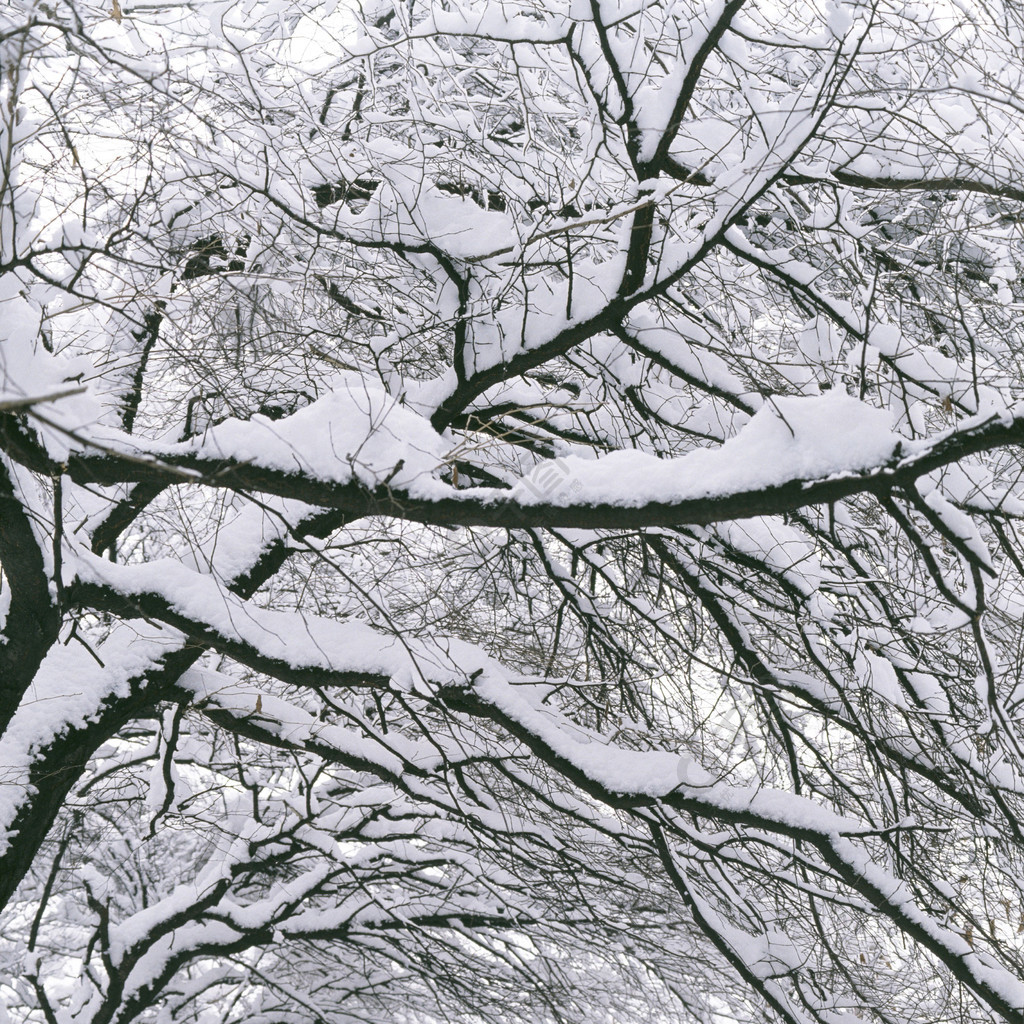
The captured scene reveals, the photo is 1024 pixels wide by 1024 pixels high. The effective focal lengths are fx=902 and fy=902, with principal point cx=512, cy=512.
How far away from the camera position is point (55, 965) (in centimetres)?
739

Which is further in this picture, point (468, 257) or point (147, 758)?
point (147, 758)

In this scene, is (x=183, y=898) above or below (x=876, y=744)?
below

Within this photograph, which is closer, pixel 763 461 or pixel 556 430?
pixel 763 461

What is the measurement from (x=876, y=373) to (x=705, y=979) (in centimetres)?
Answer: 380

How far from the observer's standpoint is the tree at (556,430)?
236cm

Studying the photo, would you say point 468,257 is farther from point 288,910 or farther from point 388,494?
point 288,910

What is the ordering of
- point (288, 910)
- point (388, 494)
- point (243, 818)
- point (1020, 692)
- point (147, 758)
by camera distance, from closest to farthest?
point (388, 494) → point (1020, 692) → point (288, 910) → point (147, 758) → point (243, 818)

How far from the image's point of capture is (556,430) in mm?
3973

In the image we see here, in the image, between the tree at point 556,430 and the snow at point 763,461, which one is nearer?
the snow at point 763,461

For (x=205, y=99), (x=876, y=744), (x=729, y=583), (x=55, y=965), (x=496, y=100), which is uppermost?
(x=496, y=100)

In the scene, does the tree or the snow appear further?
the tree

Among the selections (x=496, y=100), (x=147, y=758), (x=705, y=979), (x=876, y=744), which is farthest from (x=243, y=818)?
(x=496, y=100)

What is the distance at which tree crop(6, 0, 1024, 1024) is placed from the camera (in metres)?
2.36

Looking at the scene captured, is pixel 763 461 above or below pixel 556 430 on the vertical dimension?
below
